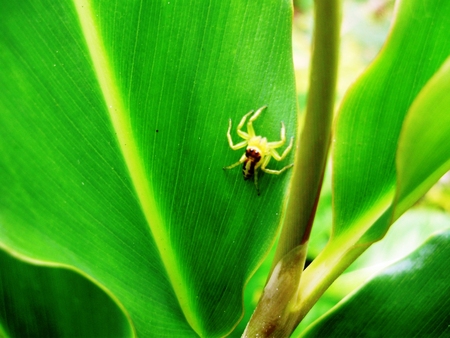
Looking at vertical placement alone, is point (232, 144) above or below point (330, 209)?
above

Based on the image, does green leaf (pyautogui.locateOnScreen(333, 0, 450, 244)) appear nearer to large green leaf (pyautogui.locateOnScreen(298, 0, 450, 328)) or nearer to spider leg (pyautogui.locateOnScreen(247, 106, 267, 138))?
large green leaf (pyautogui.locateOnScreen(298, 0, 450, 328))

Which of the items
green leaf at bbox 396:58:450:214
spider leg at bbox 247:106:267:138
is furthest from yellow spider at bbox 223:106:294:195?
green leaf at bbox 396:58:450:214

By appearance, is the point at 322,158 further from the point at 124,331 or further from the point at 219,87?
the point at 124,331

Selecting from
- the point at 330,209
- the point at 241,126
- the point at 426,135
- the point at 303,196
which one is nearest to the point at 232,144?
the point at 241,126

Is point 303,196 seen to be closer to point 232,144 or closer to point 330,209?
point 232,144

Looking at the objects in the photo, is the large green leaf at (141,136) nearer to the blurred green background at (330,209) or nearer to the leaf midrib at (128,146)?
the leaf midrib at (128,146)

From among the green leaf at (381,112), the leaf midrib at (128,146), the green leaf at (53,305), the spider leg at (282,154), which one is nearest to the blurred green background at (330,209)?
the green leaf at (381,112)
